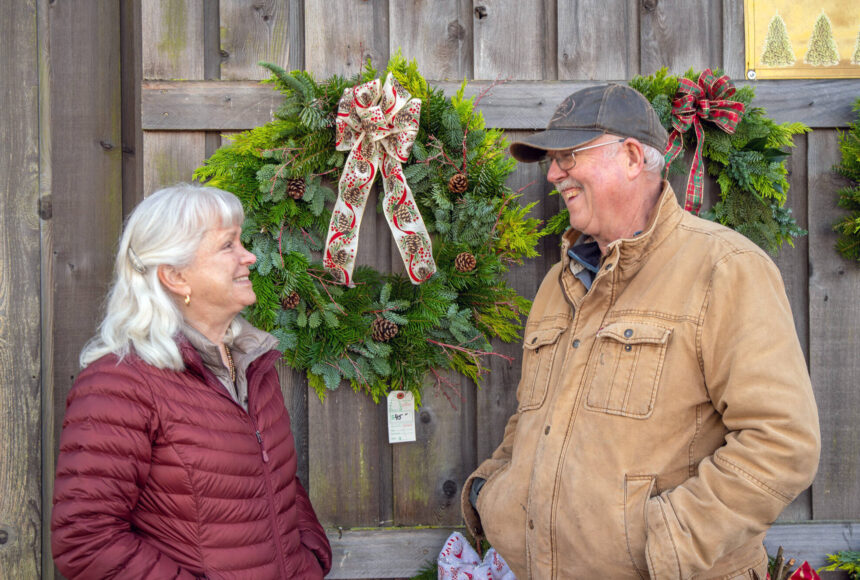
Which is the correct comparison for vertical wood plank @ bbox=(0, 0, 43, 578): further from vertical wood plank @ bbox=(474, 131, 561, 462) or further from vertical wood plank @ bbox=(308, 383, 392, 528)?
vertical wood plank @ bbox=(474, 131, 561, 462)

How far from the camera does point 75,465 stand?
1514 millimetres

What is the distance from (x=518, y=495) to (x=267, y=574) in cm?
65

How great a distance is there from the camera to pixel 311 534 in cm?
197

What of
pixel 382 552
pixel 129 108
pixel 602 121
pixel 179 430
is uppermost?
pixel 129 108

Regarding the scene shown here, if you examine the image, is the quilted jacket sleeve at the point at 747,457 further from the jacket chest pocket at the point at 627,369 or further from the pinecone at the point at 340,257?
the pinecone at the point at 340,257

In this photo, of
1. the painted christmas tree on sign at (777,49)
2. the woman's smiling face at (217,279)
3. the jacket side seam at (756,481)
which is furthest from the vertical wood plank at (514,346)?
the jacket side seam at (756,481)

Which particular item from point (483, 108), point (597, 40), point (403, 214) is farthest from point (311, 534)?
point (597, 40)

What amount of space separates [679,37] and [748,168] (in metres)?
0.59

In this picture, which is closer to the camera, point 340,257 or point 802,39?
point 340,257

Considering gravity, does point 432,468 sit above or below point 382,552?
above

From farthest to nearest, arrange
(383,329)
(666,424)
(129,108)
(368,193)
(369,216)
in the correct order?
(129,108), (369,216), (368,193), (383,329), (666,424)

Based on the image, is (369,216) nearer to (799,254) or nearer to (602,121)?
(602,121)

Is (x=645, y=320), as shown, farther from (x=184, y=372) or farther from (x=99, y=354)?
(x=99, y=354)

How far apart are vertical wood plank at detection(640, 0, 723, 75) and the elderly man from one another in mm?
911
